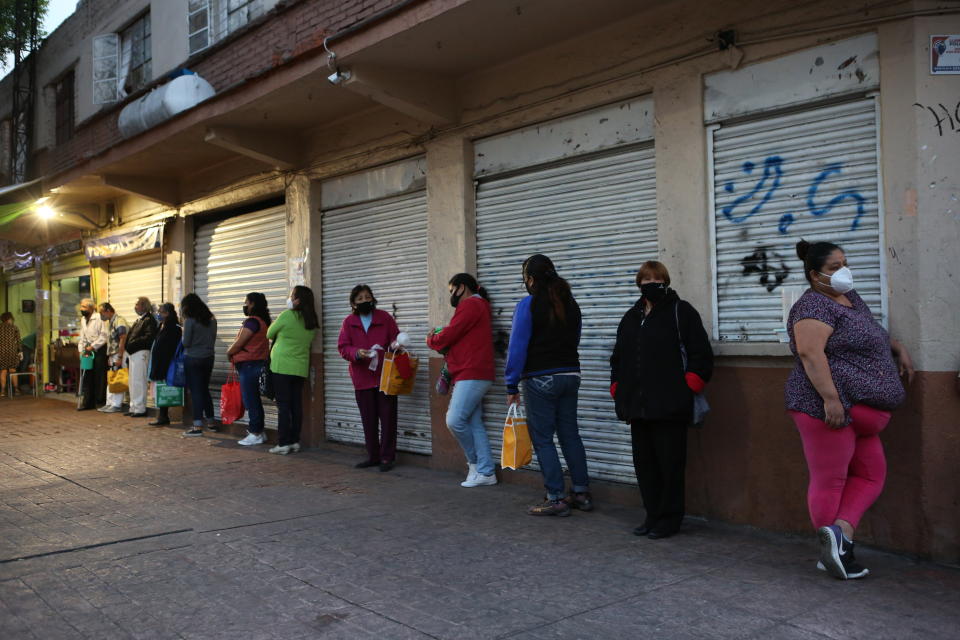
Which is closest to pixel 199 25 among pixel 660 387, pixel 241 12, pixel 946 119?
pixel 241 12

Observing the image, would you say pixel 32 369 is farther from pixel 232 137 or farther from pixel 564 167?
pixel 564 167

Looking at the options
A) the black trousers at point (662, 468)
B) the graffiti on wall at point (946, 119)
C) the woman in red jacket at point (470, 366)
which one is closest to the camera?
the graffiti on wall at point (946, 119)

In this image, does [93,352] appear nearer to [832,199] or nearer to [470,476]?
[470,476]

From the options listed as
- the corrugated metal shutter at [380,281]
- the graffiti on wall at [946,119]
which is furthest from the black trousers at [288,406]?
the graffiti on wall at [946,119]

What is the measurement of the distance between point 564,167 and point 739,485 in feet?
9.65

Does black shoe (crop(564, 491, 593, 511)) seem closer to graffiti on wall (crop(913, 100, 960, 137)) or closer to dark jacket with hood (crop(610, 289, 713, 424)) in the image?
dark jacket with hood (crop(610, 289, 713, 424))

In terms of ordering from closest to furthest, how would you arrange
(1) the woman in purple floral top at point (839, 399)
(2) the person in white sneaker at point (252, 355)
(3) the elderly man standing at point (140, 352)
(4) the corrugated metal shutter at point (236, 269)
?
(1) the woman in purple floral top at point (839, 399) < (2) the person in white sneaker at point (252, 355) < (4) the corrugated metal shutter at point (236, 269) < (3) the elderly man standing at point (140, 352)

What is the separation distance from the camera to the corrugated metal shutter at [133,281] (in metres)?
12.8

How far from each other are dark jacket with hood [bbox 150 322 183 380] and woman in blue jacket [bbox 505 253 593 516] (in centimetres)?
680

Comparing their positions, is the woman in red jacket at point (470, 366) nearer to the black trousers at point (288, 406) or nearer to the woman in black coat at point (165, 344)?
the black trousers at point (288, 406)

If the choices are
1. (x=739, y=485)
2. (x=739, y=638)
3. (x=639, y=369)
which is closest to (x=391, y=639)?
(x=739, y=638)

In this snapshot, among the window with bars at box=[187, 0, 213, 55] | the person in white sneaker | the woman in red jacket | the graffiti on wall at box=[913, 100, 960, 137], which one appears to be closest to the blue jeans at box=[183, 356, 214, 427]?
the person in white sneaker

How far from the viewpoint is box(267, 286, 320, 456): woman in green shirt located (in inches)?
344

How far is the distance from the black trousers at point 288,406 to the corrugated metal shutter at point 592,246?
107 inches
